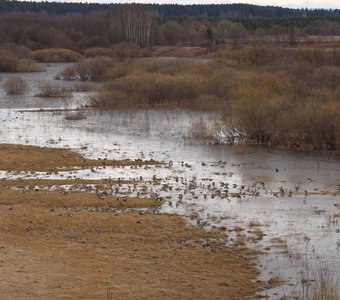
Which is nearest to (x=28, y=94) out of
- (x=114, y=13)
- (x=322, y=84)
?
(x=322, y=84)

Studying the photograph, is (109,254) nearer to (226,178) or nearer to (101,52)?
(226,178)

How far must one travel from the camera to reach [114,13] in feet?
306

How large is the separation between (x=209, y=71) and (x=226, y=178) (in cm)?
2390

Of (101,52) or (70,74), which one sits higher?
(101,52)

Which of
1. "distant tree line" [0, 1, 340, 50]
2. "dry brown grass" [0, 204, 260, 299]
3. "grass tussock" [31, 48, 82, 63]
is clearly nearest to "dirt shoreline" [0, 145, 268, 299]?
"dry brown grass" [0, 204, 260, 299]

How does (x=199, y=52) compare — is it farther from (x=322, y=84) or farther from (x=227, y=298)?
(x=227, y=298)

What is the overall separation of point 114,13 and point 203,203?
264 ft

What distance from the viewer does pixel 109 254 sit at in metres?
12.4

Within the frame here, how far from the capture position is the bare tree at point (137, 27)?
8281 cm

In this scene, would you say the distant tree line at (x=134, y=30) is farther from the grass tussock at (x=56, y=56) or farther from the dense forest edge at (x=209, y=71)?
the grass tussock at (x=56, y=56)

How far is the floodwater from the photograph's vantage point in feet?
42.2

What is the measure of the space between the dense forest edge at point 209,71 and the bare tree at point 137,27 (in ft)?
0.43

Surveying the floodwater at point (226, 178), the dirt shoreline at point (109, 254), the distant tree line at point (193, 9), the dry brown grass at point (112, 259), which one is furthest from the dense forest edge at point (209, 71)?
the distant tree line at point (193, 9)

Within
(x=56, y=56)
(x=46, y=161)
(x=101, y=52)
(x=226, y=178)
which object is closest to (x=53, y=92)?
(x=46, y=161)
